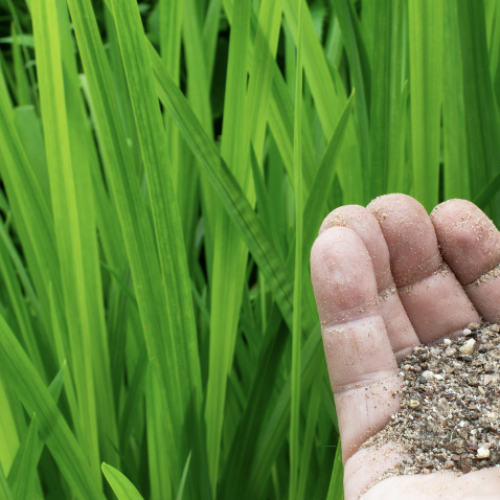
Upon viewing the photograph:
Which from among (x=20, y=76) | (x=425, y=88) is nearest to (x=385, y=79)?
(x=425, y=88)

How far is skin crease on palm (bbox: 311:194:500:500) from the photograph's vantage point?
0.41 metres

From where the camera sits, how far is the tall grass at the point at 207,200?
0.43 m

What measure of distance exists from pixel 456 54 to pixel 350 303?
0.96 ft

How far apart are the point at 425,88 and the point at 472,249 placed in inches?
6.9

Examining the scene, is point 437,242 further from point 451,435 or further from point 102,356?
point 102,356

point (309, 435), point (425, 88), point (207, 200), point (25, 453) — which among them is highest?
point (425, 88)

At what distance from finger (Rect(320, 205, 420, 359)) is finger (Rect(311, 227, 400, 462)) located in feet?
0.06

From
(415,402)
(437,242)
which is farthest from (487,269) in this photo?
(415,402)

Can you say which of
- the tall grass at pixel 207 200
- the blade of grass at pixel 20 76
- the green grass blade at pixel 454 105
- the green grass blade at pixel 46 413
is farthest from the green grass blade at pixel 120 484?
the blade of grass at pixel 20 76

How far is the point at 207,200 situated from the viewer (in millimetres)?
616

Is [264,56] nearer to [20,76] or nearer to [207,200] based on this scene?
[207,200]

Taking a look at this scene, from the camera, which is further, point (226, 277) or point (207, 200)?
point (207, 200)

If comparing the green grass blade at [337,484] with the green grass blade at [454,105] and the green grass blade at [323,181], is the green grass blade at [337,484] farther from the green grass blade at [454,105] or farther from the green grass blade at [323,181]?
the green grass blade at [454,105]

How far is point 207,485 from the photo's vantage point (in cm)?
47
